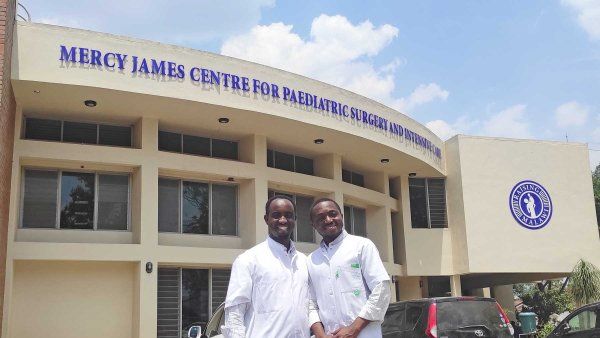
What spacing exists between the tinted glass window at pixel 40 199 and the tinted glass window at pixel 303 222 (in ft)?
21.4

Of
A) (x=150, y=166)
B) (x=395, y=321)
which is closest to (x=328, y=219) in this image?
(x=395, y=321)

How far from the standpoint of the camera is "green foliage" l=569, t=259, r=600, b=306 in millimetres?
19922

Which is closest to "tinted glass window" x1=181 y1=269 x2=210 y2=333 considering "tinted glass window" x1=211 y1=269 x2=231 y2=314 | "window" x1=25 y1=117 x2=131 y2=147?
"tinted glass window" x1=211 y1=269 x2=231 y2=314

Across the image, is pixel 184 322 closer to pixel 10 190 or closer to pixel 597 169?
pixel 10 190

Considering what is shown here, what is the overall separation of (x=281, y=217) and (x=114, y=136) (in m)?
10.8

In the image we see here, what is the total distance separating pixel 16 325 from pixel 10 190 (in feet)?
8.64

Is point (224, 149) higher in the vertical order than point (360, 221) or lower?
higher

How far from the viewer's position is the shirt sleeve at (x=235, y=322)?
4.16 m

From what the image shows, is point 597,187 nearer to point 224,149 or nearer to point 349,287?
point 224,149

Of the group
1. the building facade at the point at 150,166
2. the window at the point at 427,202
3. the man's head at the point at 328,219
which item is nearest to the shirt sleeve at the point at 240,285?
the man's head at the point at 328,219

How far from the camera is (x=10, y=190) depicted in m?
12.4

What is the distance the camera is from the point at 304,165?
1798cm

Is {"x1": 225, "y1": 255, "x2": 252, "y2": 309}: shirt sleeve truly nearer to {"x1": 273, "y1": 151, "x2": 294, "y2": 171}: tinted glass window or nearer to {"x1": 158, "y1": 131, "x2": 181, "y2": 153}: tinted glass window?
{"x1": 158, "y1": 131, "x2": 181, "y2": 153}: tinted glass window

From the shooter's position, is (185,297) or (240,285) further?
(185,297)
